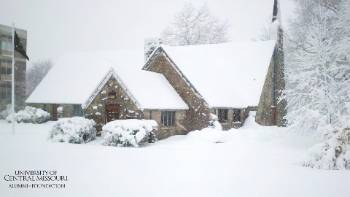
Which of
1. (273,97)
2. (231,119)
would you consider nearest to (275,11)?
(273,97)

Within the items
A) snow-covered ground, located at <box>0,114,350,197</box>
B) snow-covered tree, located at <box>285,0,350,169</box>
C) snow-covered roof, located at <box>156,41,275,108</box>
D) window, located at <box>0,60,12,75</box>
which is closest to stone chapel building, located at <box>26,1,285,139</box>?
snow-covered roof, located at <box>156,41,275,108</box>

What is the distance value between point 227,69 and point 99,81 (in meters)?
9.45

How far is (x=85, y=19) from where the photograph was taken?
13.1 metres

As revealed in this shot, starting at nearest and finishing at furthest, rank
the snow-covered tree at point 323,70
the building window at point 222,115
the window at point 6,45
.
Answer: the window at point 6,45, the snow-covered tree at point 323,70, the building window at point 222,115

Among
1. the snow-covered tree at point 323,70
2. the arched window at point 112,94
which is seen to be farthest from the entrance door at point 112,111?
the snow-covered tree at point 323,70

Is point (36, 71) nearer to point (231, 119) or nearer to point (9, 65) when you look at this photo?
point (9, 65)

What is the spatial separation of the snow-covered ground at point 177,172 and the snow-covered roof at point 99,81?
5.50 m

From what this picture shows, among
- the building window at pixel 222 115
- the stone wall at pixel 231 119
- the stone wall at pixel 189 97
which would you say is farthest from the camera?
the building window at pixel 222 115

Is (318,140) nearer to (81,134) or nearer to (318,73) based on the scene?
(318,73)

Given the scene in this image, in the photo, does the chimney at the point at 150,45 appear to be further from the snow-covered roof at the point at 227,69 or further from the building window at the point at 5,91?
the building window at the point at 5,91

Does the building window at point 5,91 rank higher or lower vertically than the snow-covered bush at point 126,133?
higher

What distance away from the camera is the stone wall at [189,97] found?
25.7 metres

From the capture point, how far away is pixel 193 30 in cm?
A: 3384

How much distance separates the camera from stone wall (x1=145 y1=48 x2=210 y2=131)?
2570cm
